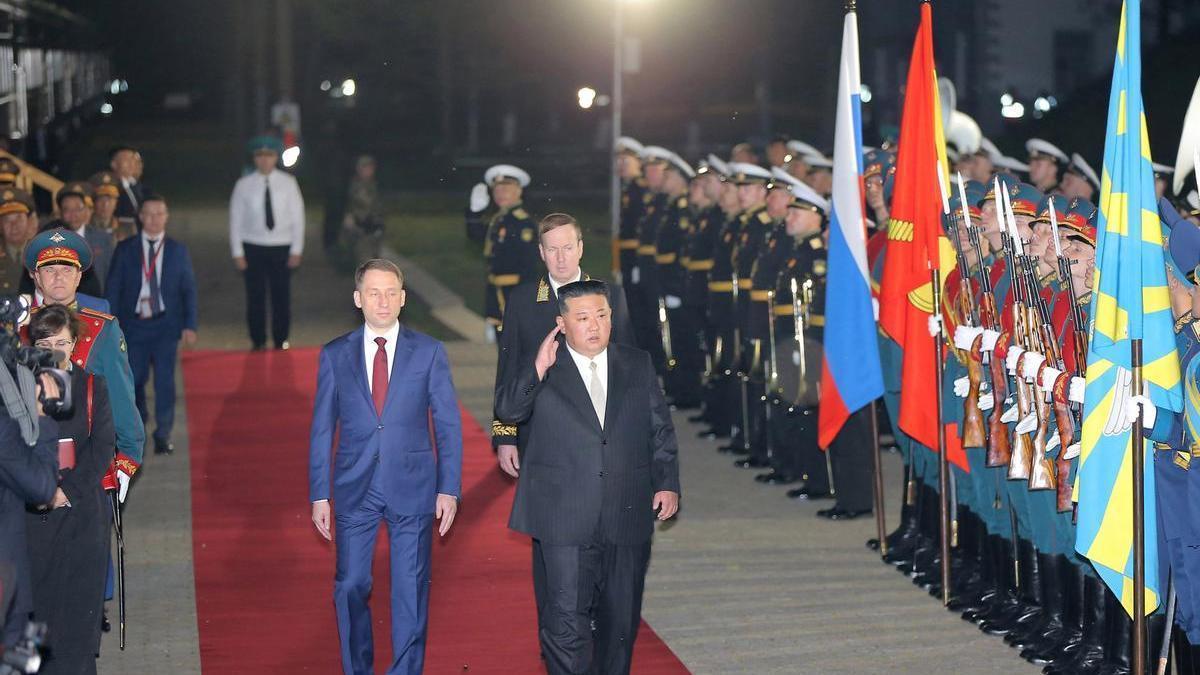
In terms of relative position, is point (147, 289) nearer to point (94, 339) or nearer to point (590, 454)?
point (94, 339)

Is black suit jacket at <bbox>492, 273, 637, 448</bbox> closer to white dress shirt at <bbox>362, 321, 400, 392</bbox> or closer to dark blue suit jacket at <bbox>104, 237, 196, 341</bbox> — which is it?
white dress shirt at <bbox>362, 321, 400, 392</bbox>

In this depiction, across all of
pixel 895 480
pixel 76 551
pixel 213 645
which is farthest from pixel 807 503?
pixel 76 551

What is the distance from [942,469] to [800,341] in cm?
274

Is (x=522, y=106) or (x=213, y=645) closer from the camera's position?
(x=213, y=645)

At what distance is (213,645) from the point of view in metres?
7.80

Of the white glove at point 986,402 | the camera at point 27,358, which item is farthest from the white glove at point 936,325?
the camera at point 27,358

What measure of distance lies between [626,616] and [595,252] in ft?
76.8

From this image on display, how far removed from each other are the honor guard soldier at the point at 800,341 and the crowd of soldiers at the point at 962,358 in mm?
13

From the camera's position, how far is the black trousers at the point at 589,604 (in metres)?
6.54

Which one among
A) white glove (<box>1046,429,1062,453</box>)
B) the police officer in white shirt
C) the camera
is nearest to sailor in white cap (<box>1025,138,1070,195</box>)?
the police officer in white shirt

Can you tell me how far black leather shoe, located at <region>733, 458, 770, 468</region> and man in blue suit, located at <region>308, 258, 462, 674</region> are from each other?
17.4 ft

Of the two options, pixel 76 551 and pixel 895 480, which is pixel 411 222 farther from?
pixel 76 551

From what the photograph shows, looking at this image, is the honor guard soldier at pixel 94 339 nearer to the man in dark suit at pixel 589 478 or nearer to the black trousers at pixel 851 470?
the man in dark suit at pixel 589 478

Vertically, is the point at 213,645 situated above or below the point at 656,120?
below
